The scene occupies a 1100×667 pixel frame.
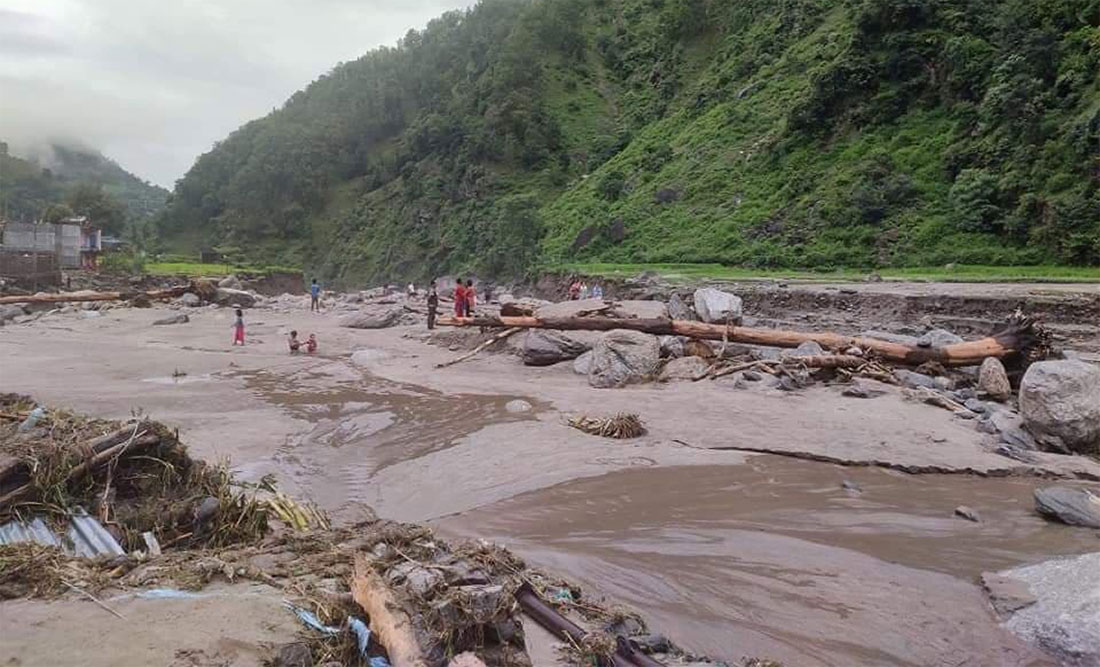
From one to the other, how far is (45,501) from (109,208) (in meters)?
75.7

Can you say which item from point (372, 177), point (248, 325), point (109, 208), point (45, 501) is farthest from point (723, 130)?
point (109, 208)

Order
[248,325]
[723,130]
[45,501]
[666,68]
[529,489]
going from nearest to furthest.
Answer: [45,501], [529,489], [248,325], [723,130], [666,68]

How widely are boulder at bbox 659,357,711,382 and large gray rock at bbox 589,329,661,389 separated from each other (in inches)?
9.3

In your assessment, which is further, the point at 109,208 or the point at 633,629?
the point at 109,208

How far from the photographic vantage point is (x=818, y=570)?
5379 mm

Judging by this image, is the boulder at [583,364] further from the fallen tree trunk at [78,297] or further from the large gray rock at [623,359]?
the fallen tree trunk at [78,297]

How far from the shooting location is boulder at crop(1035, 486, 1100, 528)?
6.17 m

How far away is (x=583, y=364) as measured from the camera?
13.9 metres

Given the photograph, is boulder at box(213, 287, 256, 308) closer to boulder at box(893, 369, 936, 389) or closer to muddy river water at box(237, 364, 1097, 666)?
muddy river water at box(237, 364, 1097, 666)

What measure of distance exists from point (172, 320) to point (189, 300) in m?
9.52

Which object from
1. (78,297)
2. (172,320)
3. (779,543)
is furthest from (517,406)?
(78,297)

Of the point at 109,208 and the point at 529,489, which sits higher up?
the point at 109,208

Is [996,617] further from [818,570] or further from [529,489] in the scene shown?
[529,489]

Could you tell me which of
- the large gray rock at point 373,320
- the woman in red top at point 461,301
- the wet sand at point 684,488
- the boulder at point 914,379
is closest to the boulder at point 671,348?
the wet sand at point 684,488
